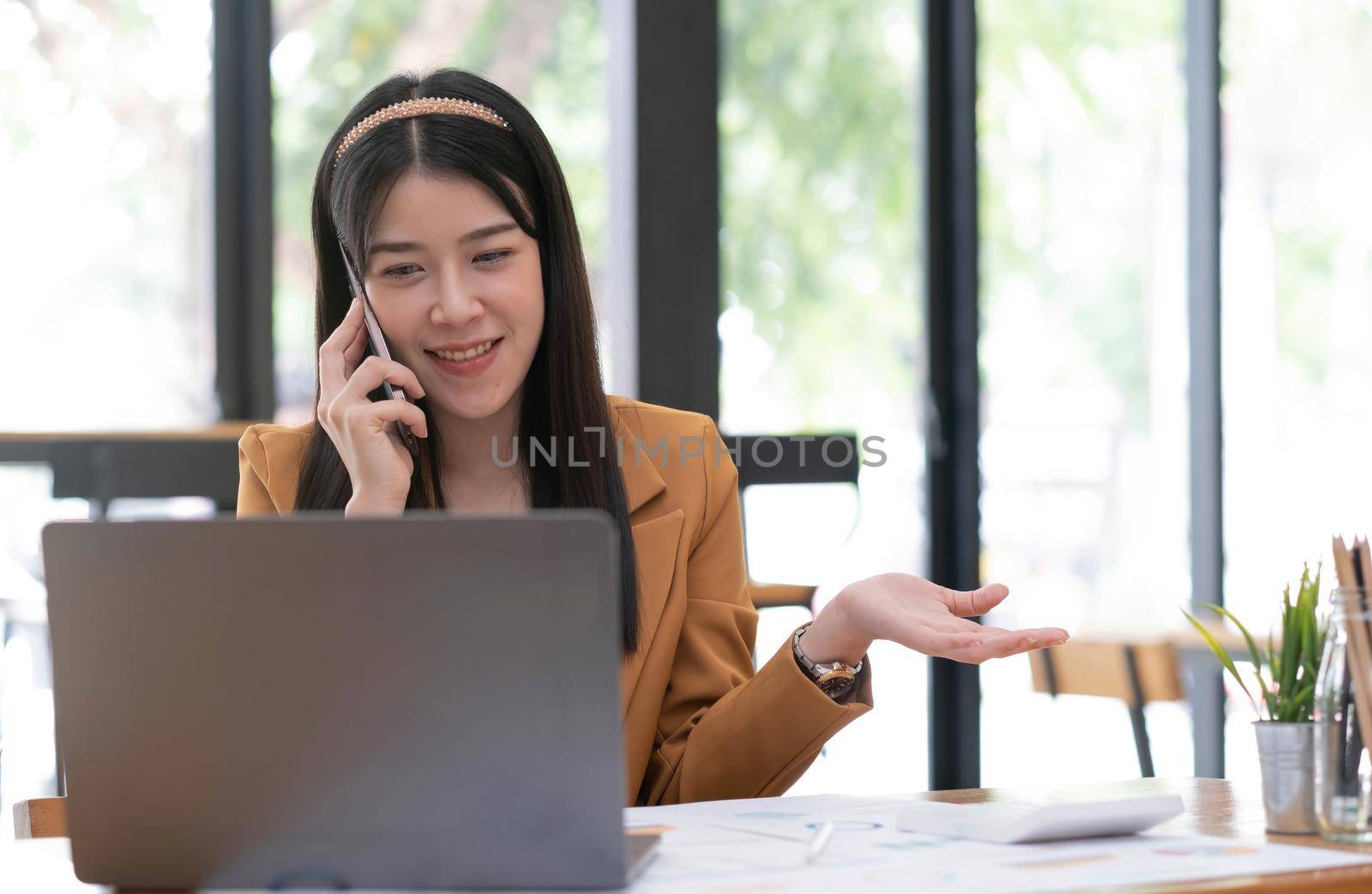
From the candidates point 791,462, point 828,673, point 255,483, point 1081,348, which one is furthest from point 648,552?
point 1081,348

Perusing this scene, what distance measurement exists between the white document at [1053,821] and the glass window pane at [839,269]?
2.47 meters

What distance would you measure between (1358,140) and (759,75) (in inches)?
63.8

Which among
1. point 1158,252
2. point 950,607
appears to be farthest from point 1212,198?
point 950,607

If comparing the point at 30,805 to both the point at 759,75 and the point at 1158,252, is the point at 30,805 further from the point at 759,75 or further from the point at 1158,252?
the point at 1158,252

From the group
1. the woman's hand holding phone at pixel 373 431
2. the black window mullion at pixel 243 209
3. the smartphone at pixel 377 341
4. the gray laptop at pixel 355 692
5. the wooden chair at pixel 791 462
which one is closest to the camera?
the gray laptop at pixel 355 692

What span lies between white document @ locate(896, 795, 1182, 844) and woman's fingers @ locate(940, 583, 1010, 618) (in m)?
0.19

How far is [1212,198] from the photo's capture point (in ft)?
12.5

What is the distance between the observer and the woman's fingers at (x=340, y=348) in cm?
159

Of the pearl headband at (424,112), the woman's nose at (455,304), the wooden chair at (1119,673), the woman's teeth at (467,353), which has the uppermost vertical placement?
the pearl headband at (424,112)

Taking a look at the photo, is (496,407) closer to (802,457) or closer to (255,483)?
(255,483)

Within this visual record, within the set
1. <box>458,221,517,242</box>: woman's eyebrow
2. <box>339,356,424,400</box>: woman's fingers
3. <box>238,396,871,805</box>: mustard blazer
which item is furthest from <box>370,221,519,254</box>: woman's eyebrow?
<box>238,396,871,805</box>: mustard blazer

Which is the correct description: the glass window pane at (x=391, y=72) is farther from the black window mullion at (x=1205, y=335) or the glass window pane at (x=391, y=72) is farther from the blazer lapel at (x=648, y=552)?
the blazer lapel at (x=648, y=552)

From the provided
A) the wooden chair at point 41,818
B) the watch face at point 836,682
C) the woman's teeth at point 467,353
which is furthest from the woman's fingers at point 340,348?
the watch face at point 836,682

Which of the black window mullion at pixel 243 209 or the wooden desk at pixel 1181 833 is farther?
the black window mullion at pixel 243 209
